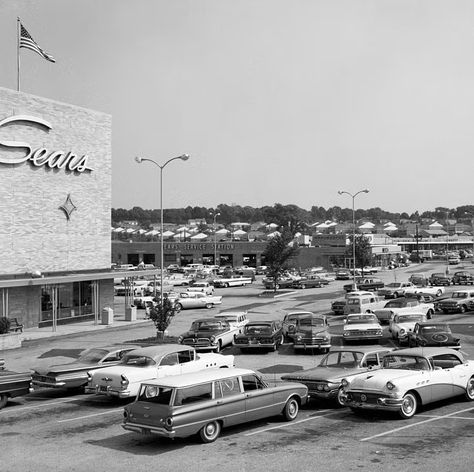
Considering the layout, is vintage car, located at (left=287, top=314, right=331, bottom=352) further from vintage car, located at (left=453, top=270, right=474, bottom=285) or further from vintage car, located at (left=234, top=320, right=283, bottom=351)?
vintage car, located at (left=453, top=270, right=474, bottom=285)

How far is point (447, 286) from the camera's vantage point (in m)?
62.7

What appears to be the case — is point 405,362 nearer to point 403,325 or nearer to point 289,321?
point 403,325

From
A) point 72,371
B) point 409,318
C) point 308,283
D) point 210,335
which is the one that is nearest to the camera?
point 72,371

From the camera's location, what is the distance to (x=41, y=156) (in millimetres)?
39000

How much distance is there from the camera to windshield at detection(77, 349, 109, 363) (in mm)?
20737

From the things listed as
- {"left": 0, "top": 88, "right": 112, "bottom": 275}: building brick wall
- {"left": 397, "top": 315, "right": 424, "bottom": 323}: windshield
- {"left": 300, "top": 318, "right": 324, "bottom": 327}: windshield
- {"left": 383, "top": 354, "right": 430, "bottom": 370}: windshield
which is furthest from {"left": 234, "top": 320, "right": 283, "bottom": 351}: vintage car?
{"left": 0, "top": 88, "right": 112, "bottom": 275}: building brick wall

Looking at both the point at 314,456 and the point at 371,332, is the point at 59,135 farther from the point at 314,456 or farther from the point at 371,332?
the point at 314,456

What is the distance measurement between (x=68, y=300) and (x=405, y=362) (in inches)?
1128

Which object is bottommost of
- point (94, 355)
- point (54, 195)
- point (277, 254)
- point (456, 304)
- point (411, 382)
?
point (411, 382)

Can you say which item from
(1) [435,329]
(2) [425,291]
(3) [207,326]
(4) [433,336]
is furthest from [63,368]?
(2) [425,291]

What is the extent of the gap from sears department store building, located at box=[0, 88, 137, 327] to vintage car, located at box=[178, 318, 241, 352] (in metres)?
11.3

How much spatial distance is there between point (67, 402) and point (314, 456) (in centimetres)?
909

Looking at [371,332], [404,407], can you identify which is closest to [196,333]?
[371,332]

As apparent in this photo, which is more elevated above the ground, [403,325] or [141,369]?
[403,325]
